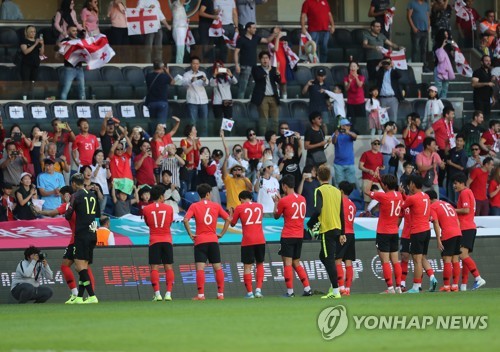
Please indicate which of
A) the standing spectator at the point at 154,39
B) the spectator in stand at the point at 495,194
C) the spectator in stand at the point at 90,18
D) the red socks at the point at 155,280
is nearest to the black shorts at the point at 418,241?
the red socks at the point at 155,280

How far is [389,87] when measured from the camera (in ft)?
101

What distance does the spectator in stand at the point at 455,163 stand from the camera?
95.6ft

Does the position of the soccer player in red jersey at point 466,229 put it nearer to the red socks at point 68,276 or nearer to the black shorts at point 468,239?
the black shorts at point 468,239

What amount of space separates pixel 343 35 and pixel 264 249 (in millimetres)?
13588

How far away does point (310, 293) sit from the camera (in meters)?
22.1

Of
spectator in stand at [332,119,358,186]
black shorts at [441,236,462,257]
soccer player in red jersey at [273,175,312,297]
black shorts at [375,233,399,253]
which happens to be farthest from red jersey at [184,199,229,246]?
spectator in stand at [332,119,358,186]

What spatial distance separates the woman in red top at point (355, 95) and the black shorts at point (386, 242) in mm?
7686

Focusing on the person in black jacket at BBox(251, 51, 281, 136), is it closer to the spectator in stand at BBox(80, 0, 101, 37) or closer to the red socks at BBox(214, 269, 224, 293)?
the spectator in stand at BBox(80, 0, 101, 37)

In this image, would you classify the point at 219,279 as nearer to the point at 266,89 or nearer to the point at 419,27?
the point at 266,89

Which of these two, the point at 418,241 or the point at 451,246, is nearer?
the point at 418,241

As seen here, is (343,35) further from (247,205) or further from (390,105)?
(247,205)

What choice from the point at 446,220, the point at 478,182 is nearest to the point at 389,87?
the point at 478,182

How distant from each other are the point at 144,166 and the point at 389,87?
7290 mm

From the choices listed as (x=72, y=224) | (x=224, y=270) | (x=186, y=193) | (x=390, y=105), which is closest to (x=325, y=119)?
(x=390, y=105)
